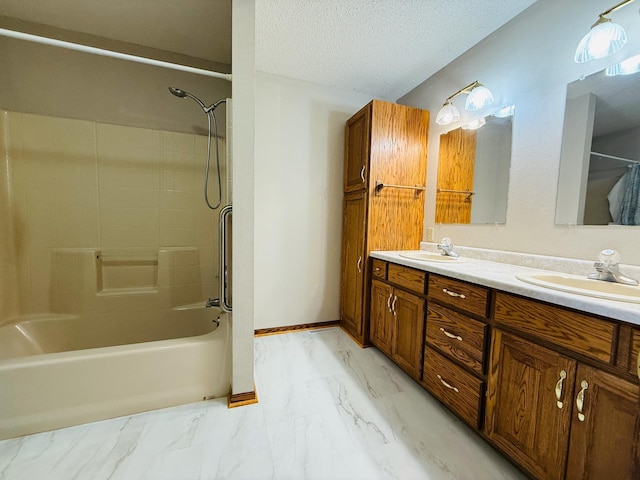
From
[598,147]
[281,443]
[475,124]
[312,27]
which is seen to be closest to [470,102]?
[475,124]

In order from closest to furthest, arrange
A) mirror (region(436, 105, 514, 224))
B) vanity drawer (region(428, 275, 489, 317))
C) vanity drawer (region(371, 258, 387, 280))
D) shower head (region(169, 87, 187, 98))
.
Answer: vanity drawer (region(428, 275, 489, 317)), shower head (region(169, 87, 187, 98)), mirror (region(436, 105, 514, 224)), vanity drawer (region(371, 258, 387, 280))

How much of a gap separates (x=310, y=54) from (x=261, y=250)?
1.67 m

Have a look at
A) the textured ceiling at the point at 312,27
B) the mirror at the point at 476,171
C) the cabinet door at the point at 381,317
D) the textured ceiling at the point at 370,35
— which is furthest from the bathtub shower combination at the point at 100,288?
the mirror at the point at 476,171

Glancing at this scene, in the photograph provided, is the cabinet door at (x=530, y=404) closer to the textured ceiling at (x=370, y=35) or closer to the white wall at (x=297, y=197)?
the white wall at (x=297, y=197)

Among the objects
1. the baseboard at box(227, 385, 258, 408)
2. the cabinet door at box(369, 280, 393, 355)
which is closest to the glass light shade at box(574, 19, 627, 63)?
the cabinet door at box(369, 280, 393, 355)

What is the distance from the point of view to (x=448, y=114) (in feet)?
5.95

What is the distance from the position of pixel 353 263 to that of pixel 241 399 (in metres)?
1.34

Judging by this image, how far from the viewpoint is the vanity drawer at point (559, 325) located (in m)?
0.75

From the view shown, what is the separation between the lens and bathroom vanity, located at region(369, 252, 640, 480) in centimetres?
72

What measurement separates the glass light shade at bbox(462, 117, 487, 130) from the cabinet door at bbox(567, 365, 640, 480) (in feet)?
5.23

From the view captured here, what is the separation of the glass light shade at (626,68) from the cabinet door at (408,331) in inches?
56.0

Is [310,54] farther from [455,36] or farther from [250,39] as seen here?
[455,36]

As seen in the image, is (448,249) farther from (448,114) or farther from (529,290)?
(448,114)

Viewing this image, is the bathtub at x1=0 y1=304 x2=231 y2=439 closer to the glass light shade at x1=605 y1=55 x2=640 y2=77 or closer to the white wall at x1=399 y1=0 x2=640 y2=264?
the white wall at x1=399 y1=0 x2=640 y2=264
